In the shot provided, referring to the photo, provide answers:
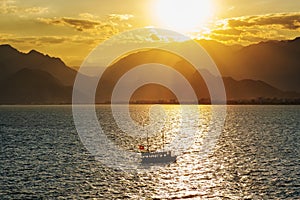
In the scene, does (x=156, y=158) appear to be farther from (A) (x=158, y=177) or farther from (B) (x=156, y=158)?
(A) (x=158, y=177)

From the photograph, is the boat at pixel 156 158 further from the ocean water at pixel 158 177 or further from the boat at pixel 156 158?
the ocean water at pixel 158 177

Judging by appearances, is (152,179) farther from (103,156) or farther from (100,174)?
(103,156)

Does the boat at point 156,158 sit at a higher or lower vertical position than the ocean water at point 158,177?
higher

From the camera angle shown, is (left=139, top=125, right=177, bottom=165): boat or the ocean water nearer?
the ocean water

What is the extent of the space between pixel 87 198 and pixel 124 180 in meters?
13.9

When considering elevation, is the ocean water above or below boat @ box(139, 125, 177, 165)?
below


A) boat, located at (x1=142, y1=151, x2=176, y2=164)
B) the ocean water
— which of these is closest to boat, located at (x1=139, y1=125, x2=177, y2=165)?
boat, located at (x1=142, y1=151, x2=176, y2=164)

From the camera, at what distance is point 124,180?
78000 millimetres

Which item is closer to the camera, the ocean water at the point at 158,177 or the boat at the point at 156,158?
the ocean water at the point at 158,177

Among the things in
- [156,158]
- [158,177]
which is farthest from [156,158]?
[158,177]

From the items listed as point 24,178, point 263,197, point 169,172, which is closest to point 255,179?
point 263,197

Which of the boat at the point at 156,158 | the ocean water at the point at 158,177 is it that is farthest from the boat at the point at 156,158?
the ocean water at the point at 158,177

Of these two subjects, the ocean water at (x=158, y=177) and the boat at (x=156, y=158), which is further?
the boat at (x=156, y=158)

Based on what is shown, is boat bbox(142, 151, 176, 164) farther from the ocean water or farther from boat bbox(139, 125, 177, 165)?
the ocean water
